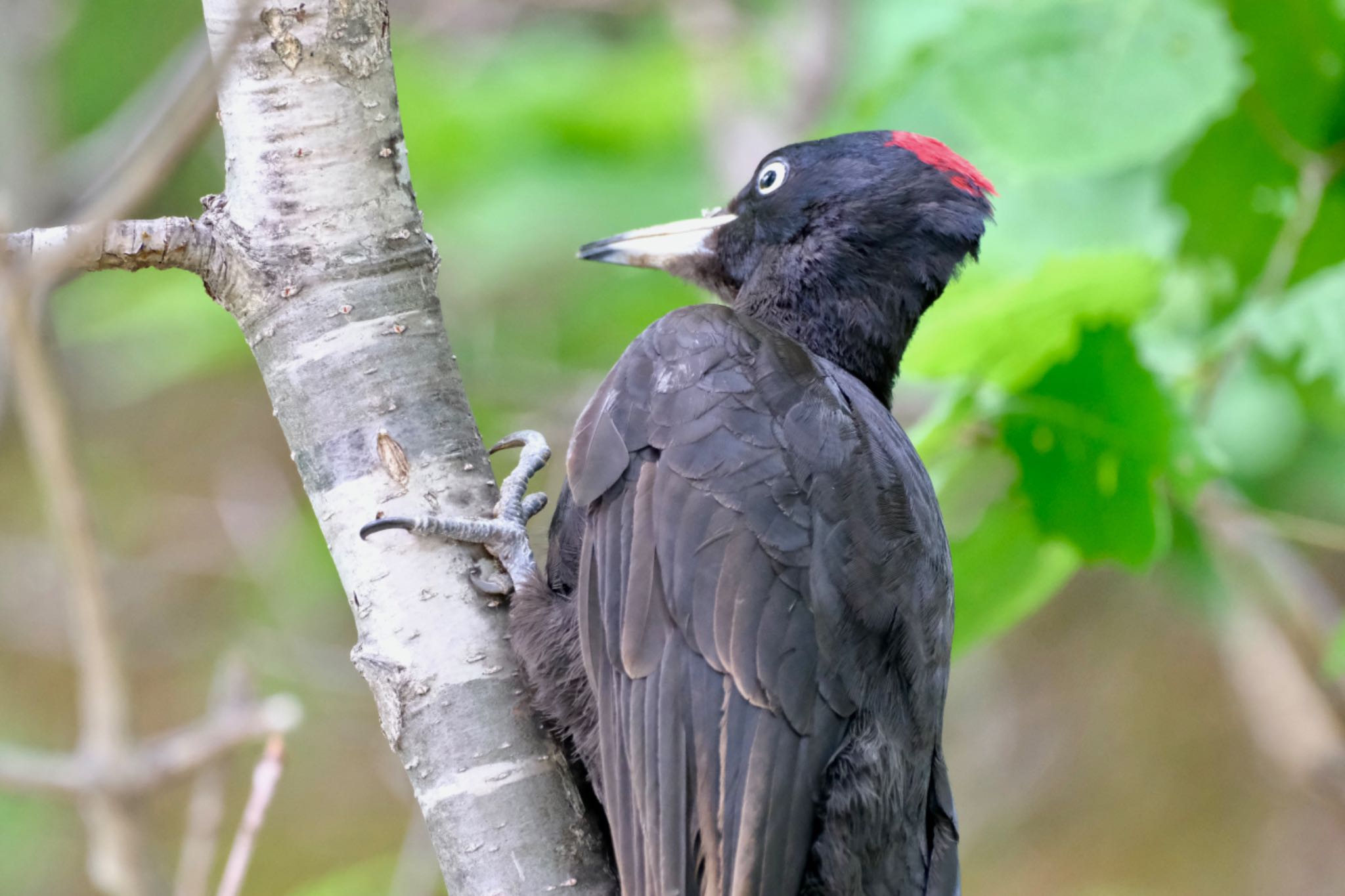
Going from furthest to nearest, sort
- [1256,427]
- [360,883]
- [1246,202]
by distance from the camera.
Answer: [360,883]
[1256,427]
[1246,202]

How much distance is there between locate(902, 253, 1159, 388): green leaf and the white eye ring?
462mm

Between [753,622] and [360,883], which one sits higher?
[753,622]

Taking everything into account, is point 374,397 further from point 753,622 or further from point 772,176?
point 772,176

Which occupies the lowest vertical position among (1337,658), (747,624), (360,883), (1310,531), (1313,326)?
(360,883)

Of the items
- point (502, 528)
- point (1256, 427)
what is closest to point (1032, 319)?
point (502, 528)

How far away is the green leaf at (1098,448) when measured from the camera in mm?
2268

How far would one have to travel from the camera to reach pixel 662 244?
2.75 m

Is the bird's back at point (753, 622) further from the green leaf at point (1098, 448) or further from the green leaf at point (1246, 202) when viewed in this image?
the green leaf at point (1246, 202)

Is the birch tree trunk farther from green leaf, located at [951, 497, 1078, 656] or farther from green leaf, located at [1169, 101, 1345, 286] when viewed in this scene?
green leaf, located at [1169, 101, 1345, 286]

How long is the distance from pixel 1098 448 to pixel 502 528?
1.16 metres

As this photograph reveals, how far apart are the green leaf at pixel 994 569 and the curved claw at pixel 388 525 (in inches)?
45.4

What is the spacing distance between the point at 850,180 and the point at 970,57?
0.33 metres

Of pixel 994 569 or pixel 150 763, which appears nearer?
pixel 150 763

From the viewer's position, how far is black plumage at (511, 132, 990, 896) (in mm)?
1748
